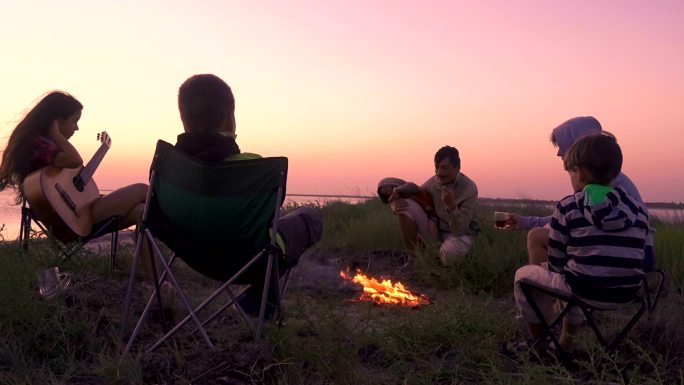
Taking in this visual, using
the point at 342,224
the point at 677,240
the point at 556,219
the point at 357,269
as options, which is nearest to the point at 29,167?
the point at 357,269

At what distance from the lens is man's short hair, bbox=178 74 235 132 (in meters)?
3.30

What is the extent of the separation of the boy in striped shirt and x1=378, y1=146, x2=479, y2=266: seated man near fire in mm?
2500

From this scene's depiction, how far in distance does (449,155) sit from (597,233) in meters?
3.13

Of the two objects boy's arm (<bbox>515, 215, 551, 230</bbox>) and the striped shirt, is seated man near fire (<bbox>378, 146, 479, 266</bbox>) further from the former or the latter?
the striped shirt

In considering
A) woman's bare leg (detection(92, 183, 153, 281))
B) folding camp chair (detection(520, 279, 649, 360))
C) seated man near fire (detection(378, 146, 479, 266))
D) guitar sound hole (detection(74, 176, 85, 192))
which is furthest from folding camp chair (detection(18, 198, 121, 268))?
folding camp chair (detection(520, 279, 649, 360))

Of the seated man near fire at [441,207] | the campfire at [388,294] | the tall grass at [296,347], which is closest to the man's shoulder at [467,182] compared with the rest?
the seated man near fire at [441,207]

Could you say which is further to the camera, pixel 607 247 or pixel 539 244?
pixel 539 244

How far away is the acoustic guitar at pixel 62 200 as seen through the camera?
4367mm

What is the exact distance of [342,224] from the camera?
29.4 feet

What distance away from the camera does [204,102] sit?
3.31 metres

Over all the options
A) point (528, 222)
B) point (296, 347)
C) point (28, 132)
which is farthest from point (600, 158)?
point (28, 132)

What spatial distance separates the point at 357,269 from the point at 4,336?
3.99 metres

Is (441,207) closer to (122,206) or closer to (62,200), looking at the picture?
(122,206)

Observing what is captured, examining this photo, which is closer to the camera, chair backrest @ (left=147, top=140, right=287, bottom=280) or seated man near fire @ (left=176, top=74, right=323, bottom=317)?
chair backrest @ (left=147, top=140, right=287, bottom=280)
